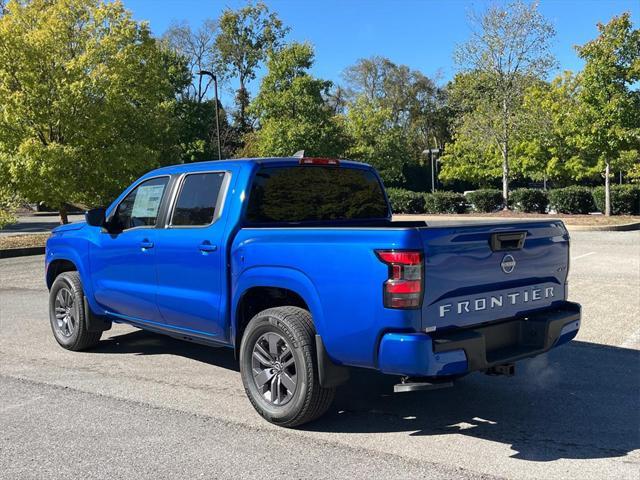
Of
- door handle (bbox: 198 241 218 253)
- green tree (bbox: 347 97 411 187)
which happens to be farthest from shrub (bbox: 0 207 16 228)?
green tree (bbox: 347 97 411 187)

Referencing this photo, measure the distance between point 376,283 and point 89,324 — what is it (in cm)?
393

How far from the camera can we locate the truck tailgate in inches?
144

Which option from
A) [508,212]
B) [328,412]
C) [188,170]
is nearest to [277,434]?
[328,412]

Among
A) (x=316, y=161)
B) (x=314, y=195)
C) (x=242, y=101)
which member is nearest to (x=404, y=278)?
(x=314, y=195)

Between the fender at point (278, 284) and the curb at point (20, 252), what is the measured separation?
15060 millimetres

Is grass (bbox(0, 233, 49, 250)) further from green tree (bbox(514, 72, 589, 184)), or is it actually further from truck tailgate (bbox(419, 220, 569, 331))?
green tree (bbox(514, 72, 589, 184))

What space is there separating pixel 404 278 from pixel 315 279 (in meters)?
0.66

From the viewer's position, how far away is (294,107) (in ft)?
106

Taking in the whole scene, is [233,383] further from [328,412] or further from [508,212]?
[508,212]

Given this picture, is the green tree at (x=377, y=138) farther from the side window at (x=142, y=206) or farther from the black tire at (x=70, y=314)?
the side window at (x=142, y=206)

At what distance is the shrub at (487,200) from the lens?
3070 cm

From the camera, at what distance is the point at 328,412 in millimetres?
4586

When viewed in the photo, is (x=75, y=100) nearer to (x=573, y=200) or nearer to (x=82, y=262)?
(x=82, y=262)

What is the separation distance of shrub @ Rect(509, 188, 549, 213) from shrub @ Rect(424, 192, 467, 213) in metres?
3.28
